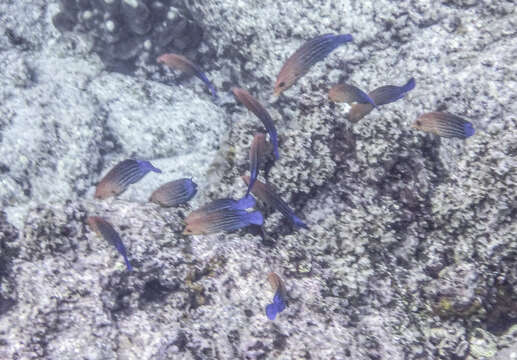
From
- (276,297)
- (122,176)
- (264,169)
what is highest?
(264,169)

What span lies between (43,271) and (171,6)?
16.2ft

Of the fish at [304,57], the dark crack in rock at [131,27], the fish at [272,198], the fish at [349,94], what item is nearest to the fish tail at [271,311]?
the fish at [272,198]

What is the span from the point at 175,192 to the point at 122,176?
0.48 m

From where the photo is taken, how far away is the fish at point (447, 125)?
3.12 meters

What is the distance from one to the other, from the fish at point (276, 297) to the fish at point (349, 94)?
1.63 m

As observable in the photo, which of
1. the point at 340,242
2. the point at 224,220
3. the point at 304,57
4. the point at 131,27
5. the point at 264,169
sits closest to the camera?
the point at 224,220

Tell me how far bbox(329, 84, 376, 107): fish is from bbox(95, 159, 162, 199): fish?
5.68ft

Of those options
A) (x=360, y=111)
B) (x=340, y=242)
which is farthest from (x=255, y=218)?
(x=360, y=111)

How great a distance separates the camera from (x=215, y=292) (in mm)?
3209

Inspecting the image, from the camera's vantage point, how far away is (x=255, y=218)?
113 inches

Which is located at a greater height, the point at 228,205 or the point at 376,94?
the point at 376,94

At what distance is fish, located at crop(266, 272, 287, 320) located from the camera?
2.71 m

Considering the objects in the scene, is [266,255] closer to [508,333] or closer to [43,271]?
[43,271]

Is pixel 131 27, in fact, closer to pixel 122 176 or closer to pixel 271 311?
pixel 122 176
